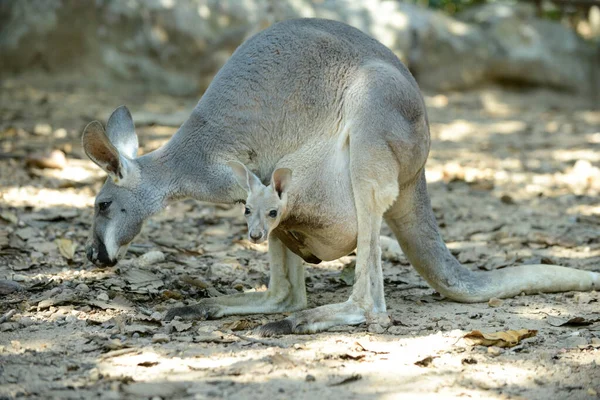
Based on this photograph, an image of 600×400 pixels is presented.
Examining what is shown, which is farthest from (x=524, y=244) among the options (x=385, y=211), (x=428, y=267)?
(x=385, y=211)

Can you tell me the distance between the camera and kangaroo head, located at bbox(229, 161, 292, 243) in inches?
162

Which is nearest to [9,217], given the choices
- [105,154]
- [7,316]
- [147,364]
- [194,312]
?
[105,154]

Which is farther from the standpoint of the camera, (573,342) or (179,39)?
(179,39)

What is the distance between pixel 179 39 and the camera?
33.2 feet

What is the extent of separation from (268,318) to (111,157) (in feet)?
3.98

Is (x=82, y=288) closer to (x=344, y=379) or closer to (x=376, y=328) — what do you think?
(x=376, y=328)

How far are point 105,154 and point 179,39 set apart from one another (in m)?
5.94

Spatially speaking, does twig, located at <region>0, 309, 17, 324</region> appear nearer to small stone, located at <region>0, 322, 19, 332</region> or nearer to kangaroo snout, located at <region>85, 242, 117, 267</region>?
small stone, located at <region>0, 322, 19, 332</region>

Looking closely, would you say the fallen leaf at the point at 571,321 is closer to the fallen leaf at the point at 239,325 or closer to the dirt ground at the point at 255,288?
the dirt ground at the point at 255,288

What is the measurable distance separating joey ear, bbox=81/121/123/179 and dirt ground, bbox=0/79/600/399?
2.32ft

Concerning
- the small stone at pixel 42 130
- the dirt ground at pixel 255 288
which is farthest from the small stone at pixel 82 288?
the small stone at pixel 42 130

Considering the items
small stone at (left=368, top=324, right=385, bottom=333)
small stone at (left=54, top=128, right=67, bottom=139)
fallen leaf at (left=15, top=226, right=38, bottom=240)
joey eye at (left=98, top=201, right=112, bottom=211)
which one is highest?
small stone at (left=54, top=128, right=67, bottom=139)

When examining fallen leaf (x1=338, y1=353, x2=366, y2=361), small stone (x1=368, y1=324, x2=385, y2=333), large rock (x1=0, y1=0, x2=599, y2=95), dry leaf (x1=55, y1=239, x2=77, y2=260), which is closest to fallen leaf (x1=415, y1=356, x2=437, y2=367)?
fallen leaf (x1=338, y1=353, x2=366, y2=361)

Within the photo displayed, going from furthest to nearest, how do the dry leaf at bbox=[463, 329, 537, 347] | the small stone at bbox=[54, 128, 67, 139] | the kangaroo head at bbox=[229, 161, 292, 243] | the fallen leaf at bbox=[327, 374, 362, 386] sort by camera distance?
the small stone at bbox=[54, 128, 67, 139] → the kangaroo head at bbox=[229, 161, 292, 243] → the dry leaf at bbox=[463, 329, 537, 347] → the fallen leaf at bbox=[327, 374, 362, 386]
